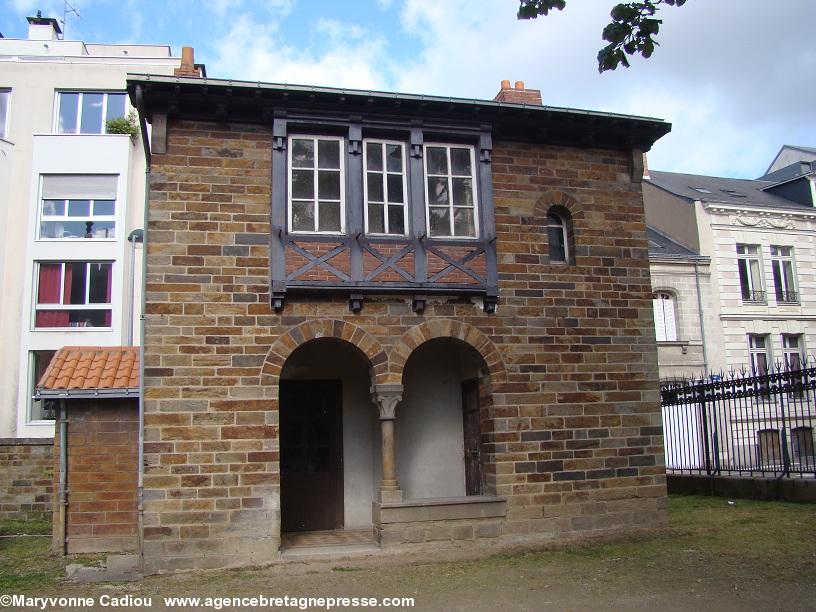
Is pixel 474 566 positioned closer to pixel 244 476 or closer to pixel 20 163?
pixel 244 476

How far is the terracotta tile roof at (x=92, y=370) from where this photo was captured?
35.3 feet

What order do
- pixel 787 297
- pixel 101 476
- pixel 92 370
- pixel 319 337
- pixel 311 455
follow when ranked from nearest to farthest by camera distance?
pixel 319 337 → pixel 101 476 → pixel 92 370 → pixel 311 455 → pixel 787 297

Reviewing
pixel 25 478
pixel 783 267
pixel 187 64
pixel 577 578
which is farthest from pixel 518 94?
pixel 783 267

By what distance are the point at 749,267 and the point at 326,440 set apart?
19134 mm

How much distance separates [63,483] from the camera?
35.2ft

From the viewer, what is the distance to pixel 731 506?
13023mm

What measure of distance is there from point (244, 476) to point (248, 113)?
16.1 feet

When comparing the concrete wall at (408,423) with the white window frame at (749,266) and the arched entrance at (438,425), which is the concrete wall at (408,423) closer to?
the arched entrance at (438,425)

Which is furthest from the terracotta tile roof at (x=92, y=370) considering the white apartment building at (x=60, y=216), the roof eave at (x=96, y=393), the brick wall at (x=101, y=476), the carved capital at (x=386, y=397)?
the white apartment building at (x=60, y=216)

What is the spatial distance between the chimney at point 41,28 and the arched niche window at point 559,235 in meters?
20.2

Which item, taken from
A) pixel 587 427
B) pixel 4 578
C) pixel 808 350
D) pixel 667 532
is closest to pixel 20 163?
pixel 4 578

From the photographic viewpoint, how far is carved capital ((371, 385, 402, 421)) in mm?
10461

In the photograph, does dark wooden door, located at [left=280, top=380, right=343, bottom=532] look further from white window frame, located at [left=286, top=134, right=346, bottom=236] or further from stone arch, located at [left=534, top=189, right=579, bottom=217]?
stone arch, located at [left=534, top=189, right=579, bottom=217]

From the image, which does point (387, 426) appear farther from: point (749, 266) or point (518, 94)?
point (749, 266)
